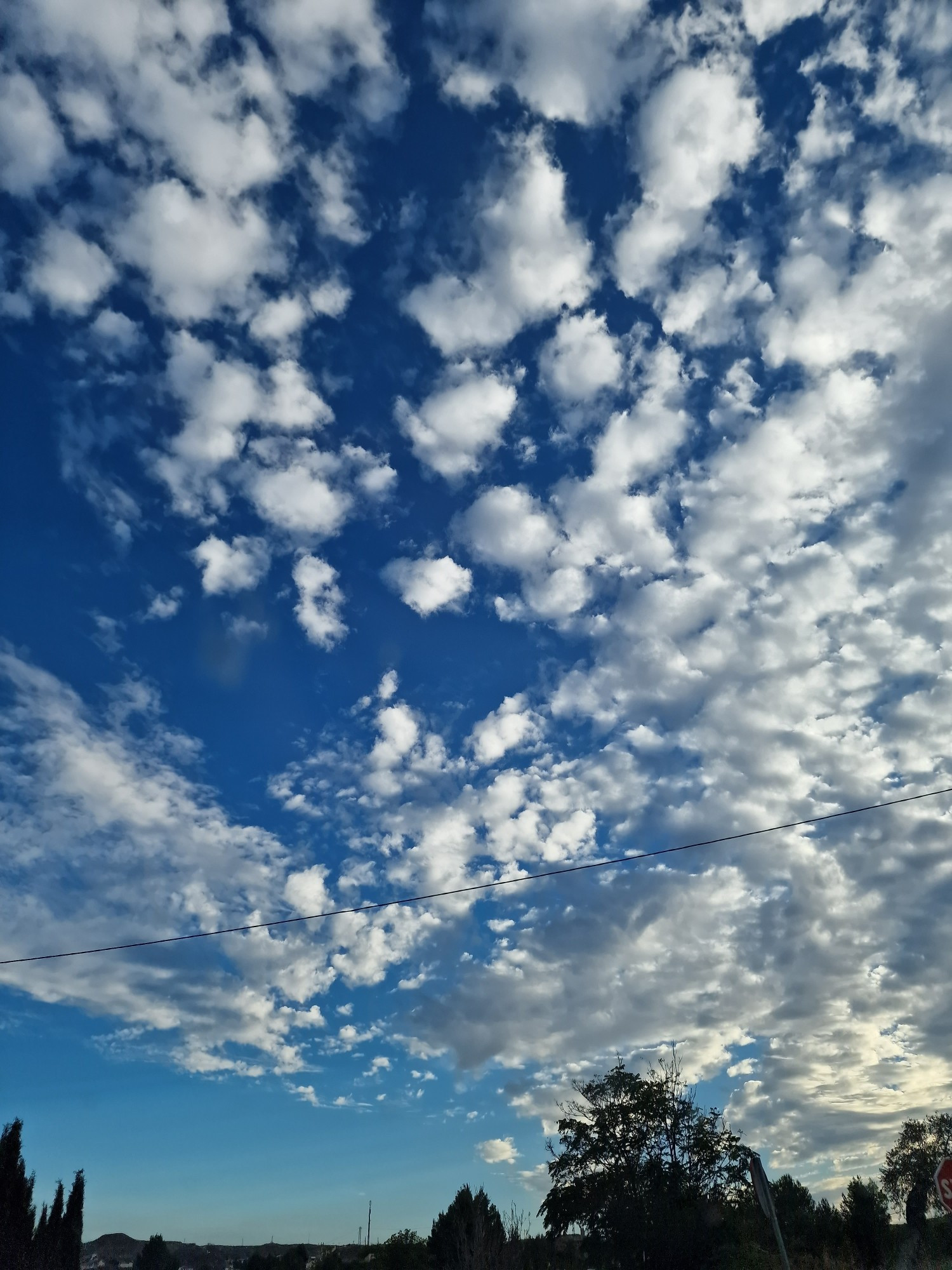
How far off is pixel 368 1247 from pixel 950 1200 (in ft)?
271

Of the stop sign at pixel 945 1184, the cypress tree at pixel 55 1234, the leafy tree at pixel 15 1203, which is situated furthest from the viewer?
the cypress tree at pixel 55 1234

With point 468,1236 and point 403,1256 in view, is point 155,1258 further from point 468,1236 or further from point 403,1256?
point 468,1236

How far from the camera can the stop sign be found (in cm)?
1448

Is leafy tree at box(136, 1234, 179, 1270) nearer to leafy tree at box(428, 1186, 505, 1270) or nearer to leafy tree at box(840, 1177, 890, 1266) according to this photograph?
leafy tree at box(428, 1186, 505, 1270)

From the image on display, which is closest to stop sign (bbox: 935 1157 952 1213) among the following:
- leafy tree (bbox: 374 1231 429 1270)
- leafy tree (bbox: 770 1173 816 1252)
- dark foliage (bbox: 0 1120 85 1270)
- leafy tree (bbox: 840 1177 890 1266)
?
leafy tree (bbox: 770 1173 816 1252)

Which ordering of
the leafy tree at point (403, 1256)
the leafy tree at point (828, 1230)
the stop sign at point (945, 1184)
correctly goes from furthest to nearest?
the leafy tree at point (403, 1256) → the leafy tree at point (828, 1230) → the stop sign at point (945, 1184)

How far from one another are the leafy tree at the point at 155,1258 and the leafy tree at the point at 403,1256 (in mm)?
24643

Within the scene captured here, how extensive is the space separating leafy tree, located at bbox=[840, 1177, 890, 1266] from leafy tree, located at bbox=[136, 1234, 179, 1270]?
71397mm

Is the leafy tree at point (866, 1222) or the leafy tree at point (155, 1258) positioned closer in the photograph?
the leafy tree at point (866, 1222)

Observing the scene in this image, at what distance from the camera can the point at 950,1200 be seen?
14398 mm

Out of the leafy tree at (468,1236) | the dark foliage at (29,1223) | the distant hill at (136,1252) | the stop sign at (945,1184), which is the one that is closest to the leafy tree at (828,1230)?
the leafy tree at (468,1236)

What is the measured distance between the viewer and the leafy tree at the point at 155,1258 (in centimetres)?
8162

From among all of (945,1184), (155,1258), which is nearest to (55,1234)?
(155,1258)

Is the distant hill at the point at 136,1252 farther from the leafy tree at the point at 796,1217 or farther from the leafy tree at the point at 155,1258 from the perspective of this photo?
the leafy tree at the point at 796,1217
